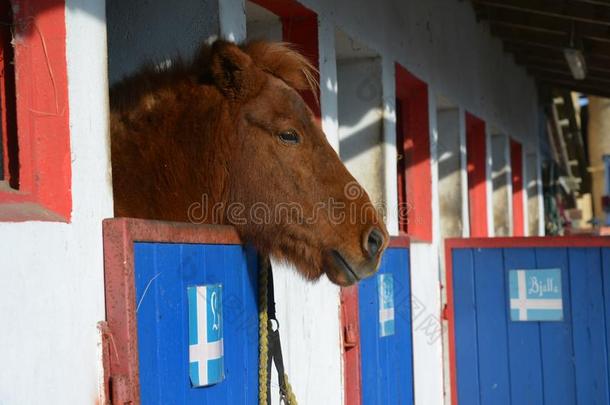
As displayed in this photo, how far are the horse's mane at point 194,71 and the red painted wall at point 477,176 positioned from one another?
6728mm

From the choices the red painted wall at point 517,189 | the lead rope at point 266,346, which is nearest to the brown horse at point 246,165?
the lead rope at point 266,346

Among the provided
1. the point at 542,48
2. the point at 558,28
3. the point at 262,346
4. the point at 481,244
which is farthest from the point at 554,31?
the point at 262,346

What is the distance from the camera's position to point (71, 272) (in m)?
2.50

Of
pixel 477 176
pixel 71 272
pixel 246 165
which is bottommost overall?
pixel 71 272

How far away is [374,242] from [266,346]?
541 mm

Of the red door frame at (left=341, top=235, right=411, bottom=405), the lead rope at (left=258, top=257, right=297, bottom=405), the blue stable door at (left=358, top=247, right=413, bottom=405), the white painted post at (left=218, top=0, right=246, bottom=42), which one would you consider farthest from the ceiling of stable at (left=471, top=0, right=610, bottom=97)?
the lead rope at (left=258, top=257, right=297, bottom=405)

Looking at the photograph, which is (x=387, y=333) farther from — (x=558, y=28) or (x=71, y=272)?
(x=558, y=28)

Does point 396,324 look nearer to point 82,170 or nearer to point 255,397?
point 255,397

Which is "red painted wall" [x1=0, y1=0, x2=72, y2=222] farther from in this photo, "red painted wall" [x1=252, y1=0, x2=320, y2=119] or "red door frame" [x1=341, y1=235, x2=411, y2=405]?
"red door frame" [x1=341, y1=235, x2=411, y2=405]

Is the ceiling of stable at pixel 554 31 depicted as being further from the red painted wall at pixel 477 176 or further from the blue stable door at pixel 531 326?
the blue stable door at pixel 531 326

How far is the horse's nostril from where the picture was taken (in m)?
3.49

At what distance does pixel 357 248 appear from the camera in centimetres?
349

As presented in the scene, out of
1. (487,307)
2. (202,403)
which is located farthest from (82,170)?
(487,307)

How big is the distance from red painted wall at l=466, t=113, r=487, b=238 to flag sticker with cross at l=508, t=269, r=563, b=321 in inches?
161
